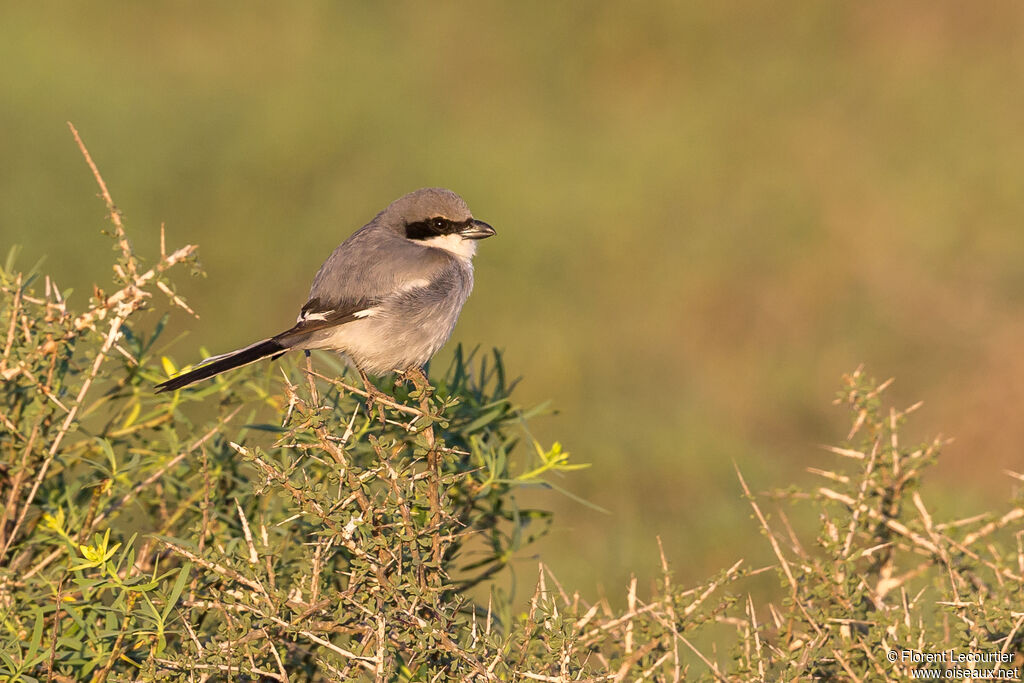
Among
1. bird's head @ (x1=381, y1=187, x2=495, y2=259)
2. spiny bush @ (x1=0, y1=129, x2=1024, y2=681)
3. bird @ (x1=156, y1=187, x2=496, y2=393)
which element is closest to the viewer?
spiny bush @ (x1=0, y1=129, x2=1024, y2=681)

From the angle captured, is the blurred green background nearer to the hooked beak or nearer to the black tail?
the hooked beak

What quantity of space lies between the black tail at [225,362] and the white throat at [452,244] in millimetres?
861

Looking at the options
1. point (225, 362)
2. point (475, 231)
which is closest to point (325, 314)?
point (225, 362)

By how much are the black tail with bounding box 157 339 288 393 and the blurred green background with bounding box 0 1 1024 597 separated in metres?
2.04

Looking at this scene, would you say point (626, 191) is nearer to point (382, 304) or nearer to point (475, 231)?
point (475, 231)

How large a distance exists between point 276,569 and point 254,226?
545cm

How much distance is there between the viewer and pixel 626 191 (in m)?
8.45

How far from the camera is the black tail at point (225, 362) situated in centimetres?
326

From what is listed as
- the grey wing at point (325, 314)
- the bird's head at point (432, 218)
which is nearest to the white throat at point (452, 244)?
the bird's head at point (432, 218)

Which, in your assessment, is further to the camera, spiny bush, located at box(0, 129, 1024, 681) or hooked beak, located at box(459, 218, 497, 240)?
hooked beak, located at box(459, 218, 497, 240)

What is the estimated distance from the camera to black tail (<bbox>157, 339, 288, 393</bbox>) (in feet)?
10.7

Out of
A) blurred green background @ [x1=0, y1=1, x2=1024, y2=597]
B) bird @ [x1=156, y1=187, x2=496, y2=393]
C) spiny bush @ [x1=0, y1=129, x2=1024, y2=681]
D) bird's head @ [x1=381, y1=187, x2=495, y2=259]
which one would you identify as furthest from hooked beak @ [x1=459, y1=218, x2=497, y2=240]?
blurred green background @ [x1=0, y1=1, x2=1024, y2=597]

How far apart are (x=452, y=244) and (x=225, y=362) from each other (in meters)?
1.16

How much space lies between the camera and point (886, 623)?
266cm
